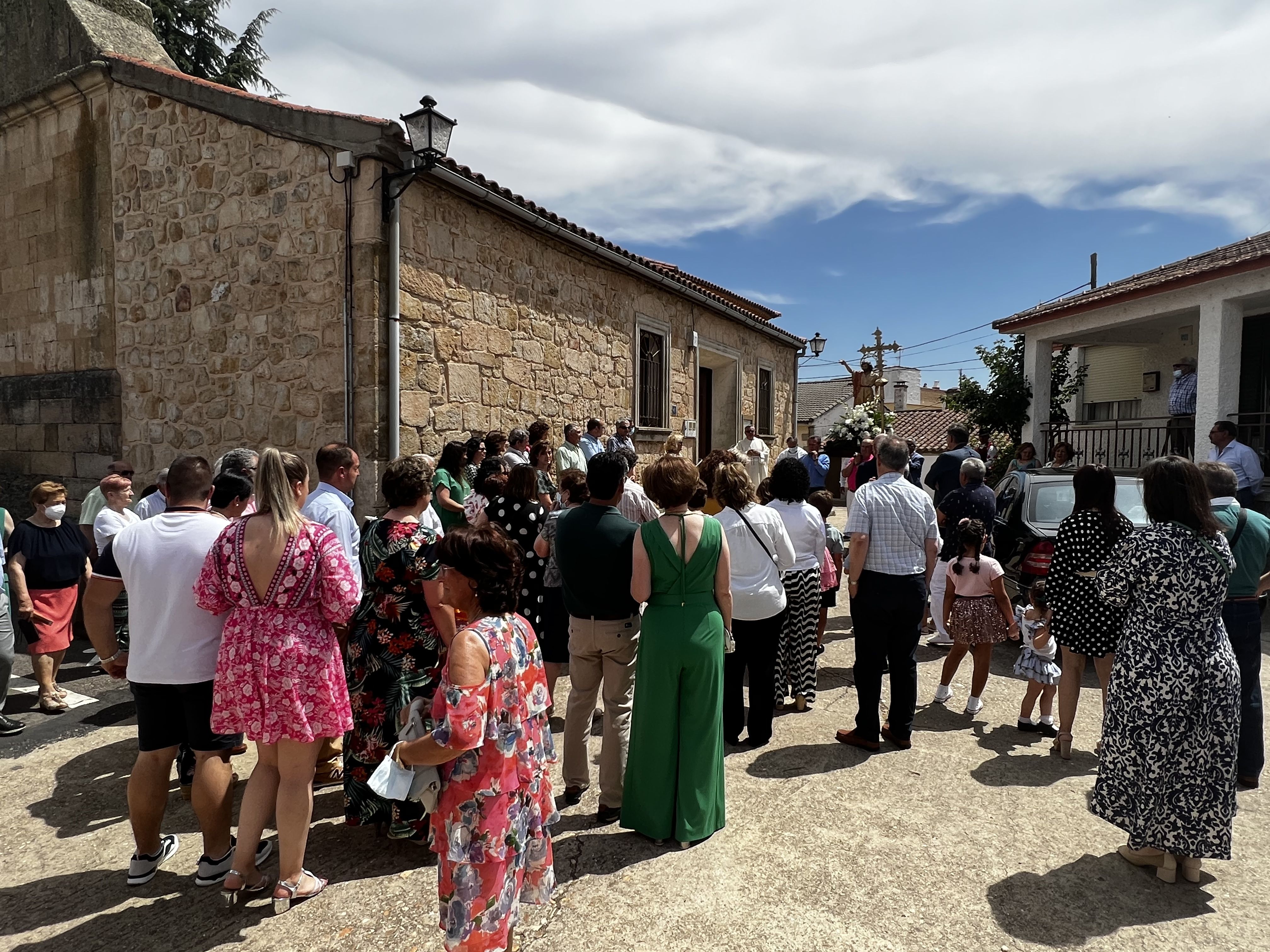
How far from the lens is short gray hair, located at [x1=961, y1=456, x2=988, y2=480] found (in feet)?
20.4

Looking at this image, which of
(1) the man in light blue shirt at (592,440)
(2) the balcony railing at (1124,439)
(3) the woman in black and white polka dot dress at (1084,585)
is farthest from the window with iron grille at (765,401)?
(3) the woman in black and white polka dot dress at (1084,585)

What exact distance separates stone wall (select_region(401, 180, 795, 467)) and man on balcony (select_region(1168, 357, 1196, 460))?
772 cm

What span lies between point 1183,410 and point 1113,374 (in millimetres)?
4083

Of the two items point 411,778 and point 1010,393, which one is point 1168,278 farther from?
point 411,778

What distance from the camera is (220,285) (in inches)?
309

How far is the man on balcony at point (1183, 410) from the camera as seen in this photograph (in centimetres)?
1123

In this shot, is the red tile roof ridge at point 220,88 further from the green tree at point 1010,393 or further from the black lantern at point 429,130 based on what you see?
the green tree at point 1010,393

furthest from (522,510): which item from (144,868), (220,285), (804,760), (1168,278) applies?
(1168,278)

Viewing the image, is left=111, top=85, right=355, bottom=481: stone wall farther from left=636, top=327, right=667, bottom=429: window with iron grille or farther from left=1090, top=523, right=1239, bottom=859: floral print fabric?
left=1090, top=523, right=1239, bottom=859: floral print fabric

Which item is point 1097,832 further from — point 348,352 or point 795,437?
point 795,437

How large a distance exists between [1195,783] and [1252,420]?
1164 cm

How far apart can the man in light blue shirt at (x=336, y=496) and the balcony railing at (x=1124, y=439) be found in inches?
459

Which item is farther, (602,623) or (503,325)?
(503,325)

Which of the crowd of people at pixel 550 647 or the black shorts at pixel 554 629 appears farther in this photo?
the black shorts at pixel 554 629
